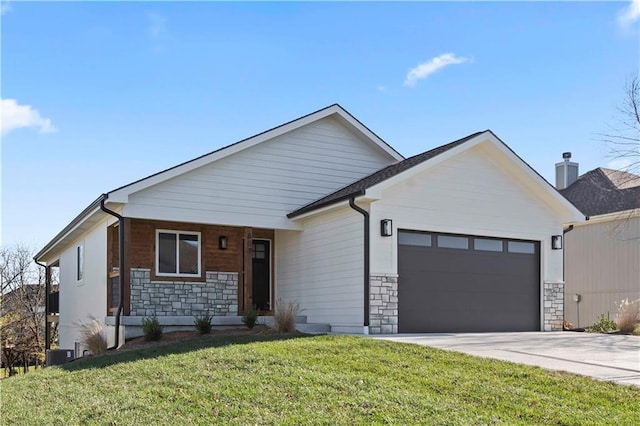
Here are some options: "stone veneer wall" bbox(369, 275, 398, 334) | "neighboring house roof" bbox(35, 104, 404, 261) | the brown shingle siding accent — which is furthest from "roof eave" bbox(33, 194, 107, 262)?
"stone veneer wall" bbox(369, 275, 398, 334)

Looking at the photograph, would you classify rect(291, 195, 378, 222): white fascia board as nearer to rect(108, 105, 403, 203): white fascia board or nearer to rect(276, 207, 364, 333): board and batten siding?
rect(276, 207, 364, 333): board and batten siding

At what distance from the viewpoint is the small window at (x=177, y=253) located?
54.7ft

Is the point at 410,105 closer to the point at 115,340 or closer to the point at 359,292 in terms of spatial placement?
the point at 359,292

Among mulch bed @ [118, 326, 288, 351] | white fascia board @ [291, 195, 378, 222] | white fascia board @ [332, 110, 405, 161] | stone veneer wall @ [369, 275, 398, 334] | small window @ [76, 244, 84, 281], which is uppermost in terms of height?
white fascia board @ [332, 110, 405, 161]

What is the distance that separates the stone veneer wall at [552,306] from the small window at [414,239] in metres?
3.64

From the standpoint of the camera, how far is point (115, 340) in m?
15.0

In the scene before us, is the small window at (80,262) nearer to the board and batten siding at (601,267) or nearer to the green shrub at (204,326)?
the green shrub at (204,326)

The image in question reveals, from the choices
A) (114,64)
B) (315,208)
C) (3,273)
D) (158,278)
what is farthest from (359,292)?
(3,273)

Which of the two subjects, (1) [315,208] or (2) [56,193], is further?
(2) [56,193]

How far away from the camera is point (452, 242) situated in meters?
15.9

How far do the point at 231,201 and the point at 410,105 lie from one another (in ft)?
15.9

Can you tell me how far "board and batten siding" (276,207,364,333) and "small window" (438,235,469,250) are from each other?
7.20 ft

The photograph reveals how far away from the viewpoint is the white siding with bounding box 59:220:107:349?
17.3 meters

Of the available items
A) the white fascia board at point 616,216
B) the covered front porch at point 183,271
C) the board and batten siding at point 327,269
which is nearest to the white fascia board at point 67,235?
the covered front porch at point 183,271
